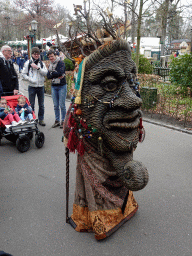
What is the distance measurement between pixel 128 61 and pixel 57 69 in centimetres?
385

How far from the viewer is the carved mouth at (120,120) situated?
6.35ft

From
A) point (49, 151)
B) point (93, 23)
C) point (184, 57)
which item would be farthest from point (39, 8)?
point (93, 23)

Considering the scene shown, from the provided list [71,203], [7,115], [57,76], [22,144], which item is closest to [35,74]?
A: [57,76]

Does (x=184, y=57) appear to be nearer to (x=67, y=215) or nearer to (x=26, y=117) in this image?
(x=26, y=117)

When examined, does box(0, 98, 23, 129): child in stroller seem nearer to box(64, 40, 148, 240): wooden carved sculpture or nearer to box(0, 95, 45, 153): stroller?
box(0, 95, 45, 153): stroller

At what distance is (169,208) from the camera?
2891 mm

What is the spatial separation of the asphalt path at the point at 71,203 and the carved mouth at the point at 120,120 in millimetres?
1211

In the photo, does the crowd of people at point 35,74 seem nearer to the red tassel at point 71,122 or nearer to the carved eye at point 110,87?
the red tassel at point 71,122

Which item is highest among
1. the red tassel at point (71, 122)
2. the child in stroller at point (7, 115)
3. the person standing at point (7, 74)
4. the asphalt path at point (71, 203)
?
the person standing at point (7, 74)

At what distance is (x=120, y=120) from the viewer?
197 centimetres

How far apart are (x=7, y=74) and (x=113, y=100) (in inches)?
157

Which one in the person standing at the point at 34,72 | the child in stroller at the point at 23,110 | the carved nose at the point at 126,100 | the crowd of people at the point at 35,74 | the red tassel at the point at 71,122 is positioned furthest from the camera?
the person standing at the point at 34,72

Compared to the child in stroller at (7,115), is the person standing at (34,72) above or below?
above

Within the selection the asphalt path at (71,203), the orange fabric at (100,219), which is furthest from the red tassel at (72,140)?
the asphalt path at (71,203)
